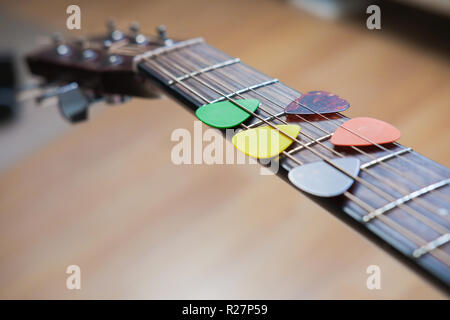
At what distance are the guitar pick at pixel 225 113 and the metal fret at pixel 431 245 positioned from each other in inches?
9.8

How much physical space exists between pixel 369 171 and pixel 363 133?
6cm

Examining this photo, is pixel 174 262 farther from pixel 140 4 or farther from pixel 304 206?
pixel 140 4

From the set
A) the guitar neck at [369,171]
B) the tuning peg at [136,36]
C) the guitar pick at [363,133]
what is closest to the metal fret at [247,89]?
the guitar neck at [369,171]

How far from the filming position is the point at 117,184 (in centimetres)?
150

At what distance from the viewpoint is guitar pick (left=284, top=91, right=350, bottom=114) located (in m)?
0.57

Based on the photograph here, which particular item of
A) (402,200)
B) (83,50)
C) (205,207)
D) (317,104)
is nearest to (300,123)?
(317,104)

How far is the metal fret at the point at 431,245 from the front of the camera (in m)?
0.39

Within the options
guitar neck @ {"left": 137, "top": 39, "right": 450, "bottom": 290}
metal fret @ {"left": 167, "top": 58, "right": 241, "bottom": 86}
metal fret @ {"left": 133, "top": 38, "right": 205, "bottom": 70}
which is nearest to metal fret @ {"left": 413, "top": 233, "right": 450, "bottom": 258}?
guitar neck @ {"left": 137, "top": 39, "right": 450, "bottom": 290}

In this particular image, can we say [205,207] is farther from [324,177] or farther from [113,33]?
[324,177]

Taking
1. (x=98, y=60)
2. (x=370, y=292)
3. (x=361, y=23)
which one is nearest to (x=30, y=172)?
(x=98, y=60)

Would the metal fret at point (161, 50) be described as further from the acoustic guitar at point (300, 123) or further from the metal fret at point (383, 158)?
the metal fret at point (383, 158)

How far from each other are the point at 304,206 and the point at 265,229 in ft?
0.44

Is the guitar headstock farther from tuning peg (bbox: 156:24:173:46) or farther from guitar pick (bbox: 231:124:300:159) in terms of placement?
guitar pick (bbox: 231:124:300:159)

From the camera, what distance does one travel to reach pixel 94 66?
0.78m
